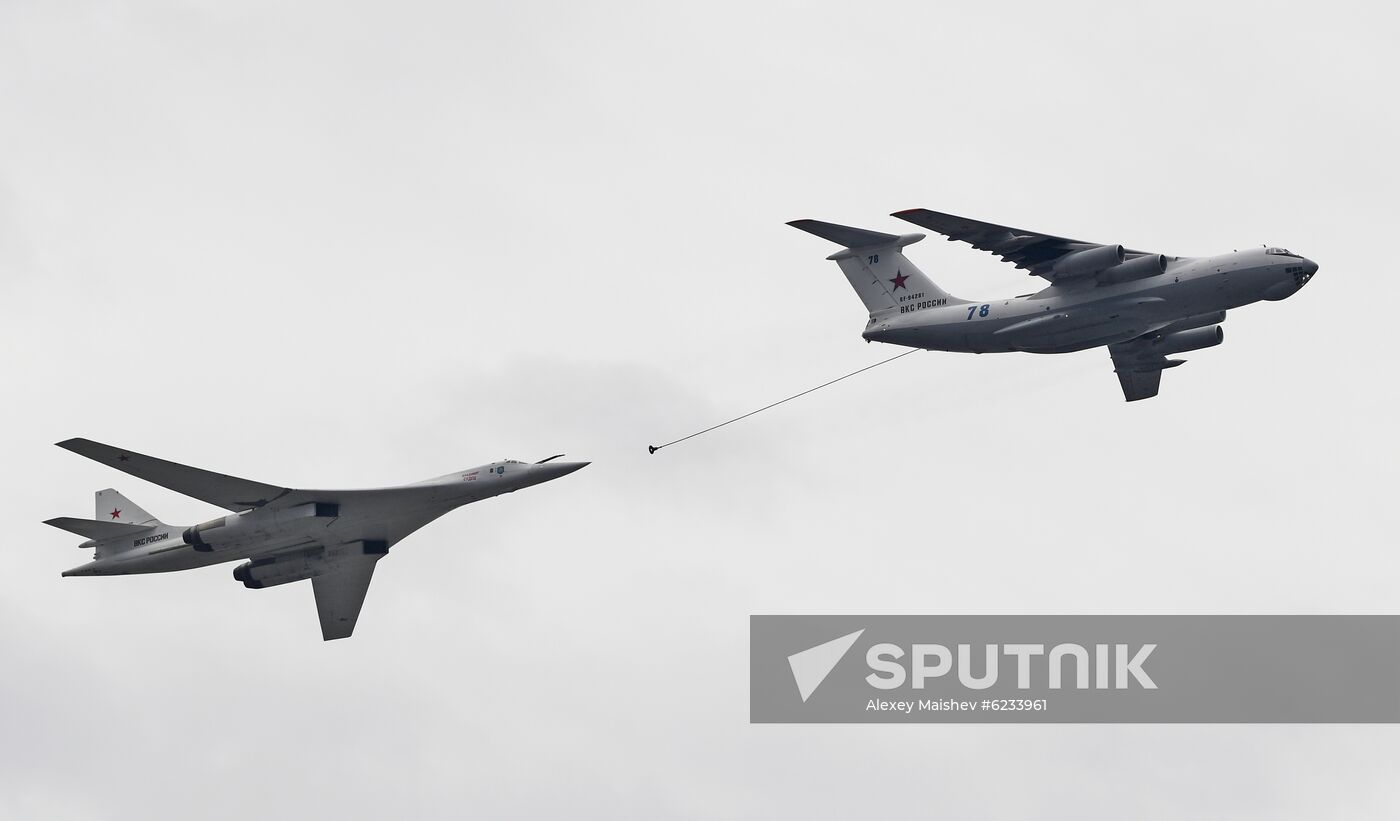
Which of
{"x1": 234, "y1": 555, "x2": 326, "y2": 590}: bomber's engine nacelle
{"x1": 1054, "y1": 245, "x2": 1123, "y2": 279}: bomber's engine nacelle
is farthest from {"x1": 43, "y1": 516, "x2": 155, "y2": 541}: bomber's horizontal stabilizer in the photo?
{"x1": 1054, "y1": 245, "x2": 1123, "y2": 279}: bomber's engine nacelle

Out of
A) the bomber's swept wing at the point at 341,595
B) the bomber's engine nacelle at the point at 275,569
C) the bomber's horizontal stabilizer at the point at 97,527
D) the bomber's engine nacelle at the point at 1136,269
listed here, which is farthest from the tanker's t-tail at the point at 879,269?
the bomber's horizontal stabilizer at the point at 97,527

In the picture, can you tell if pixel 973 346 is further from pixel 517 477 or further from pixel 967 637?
pixel 517 477

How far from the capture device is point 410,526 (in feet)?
163

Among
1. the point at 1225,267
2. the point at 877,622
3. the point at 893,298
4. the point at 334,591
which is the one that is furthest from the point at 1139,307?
the point at 334,591

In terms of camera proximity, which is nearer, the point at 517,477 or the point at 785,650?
the point at 517,477

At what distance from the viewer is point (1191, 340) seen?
171 feet

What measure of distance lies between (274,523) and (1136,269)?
21.7 metres

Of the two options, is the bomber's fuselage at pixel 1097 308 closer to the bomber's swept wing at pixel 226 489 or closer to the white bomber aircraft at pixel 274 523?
the white bomber aircraft at pixel 274 523

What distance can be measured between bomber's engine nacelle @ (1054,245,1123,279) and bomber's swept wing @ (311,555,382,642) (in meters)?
18.8

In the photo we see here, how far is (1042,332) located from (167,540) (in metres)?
22.3

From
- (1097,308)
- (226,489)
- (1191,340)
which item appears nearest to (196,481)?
(226,489)

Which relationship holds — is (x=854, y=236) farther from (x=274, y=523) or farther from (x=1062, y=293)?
(x=274, y=523)

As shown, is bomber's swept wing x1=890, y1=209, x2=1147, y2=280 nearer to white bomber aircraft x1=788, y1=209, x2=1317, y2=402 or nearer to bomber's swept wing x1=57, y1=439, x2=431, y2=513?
white bomber aircraft x1=788, y1=209, x2=1317, y2=402

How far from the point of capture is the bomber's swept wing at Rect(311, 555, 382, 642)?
52.0 metres
